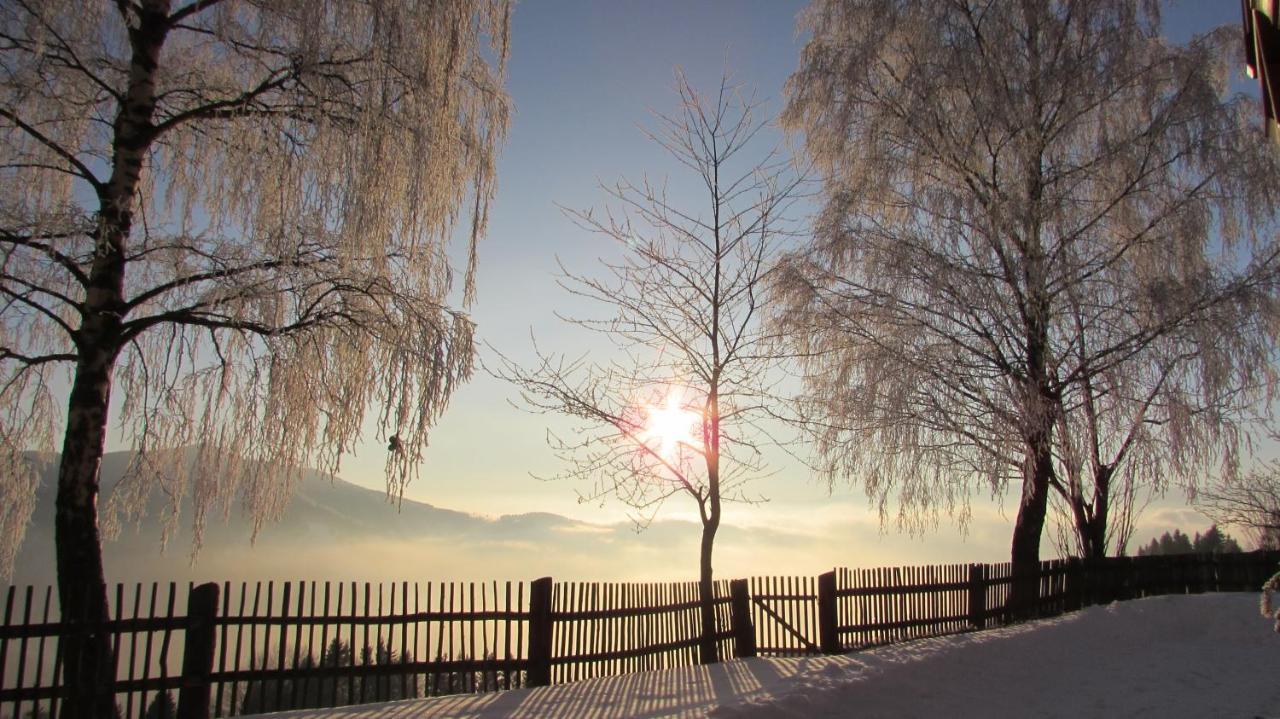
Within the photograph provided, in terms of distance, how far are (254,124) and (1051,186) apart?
12.0 meters

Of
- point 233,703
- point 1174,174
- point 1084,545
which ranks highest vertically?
point 1174,174

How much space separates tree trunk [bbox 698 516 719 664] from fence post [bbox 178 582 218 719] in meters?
5.99

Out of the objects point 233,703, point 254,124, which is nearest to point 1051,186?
point 254,124

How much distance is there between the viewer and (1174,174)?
13.3 meters

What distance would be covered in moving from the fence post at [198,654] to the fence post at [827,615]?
7.56 metres

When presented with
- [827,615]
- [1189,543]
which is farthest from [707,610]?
[1189,543]

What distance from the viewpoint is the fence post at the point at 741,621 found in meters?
11.3

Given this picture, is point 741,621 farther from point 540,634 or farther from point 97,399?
point 97,399

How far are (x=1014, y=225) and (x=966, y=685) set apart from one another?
288 inches

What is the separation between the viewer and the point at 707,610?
10.8 metres

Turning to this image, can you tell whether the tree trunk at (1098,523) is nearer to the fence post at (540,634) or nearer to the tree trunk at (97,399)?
the fence post at (540,634)

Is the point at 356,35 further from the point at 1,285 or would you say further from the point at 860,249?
the point at 860,249

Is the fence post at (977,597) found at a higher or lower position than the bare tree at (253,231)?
lower

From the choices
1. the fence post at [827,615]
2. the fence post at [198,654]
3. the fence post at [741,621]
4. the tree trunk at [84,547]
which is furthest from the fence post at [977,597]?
the tree trunk at [84,547]
